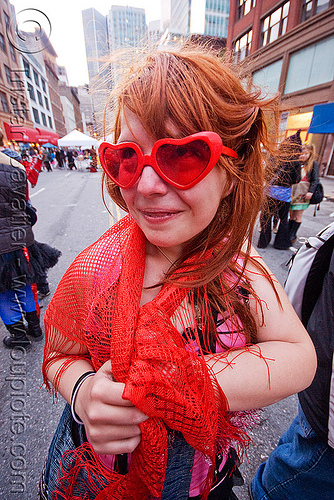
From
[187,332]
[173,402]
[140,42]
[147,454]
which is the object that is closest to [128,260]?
[187,332]

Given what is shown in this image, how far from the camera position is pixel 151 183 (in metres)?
0.69

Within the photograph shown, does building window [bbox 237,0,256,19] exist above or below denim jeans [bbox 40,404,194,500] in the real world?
above

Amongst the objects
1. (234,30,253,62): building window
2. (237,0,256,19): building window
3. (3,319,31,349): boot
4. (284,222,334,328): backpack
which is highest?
(237,0,256,19): building window

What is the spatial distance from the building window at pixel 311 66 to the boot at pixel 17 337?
1740 centimetres

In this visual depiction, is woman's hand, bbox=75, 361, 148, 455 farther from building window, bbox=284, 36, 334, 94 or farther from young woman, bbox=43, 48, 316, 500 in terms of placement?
building window, bbox=284, 36, 334, 94

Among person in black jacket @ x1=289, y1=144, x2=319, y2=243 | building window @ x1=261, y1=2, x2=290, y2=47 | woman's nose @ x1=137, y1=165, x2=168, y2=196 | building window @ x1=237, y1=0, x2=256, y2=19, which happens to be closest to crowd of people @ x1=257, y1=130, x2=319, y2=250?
→ person in black jacket @ x1=289, y1=144, x2=319, y2=243

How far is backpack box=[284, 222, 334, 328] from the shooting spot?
109 cm

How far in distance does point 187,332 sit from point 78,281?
437mm

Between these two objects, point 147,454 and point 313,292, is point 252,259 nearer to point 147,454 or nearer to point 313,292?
point 313,292

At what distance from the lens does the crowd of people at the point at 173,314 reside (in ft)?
2.09

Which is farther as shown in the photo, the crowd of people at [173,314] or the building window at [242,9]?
the building window at [242,9]

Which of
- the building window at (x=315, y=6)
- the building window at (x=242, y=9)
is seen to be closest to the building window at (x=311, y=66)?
the building window at (x=315, y=6)

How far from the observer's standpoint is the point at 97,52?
1.19 meters

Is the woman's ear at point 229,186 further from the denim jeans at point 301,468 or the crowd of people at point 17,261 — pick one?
the crowd of people at point 17,261
